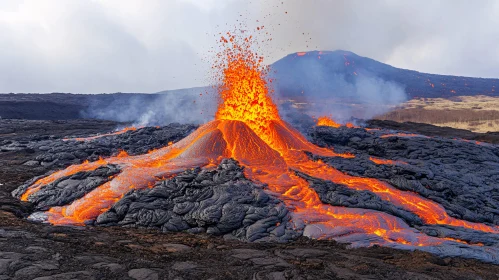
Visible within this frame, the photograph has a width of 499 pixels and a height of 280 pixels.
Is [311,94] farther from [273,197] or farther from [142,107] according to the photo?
[273,197]

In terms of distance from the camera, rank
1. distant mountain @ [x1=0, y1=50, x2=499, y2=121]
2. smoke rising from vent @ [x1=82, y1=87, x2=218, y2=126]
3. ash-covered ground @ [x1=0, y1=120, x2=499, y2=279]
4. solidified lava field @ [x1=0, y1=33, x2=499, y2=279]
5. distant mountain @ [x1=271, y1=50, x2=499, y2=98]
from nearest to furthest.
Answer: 1. ash-covered ground @ [x1=0, y1=120, x2=499, y2=279]
2. solidified lava field @ [x1=0, y1=33, x2=499, y2=279]
3. distant mountain @ [x1=0, y1=50, x2=499, y2=121]
4. smoke rising from vent @ [x1=82, y1=87, x2=218, y2=126]
5. distant mountain @ [x1=271, y1=50, x2=499, y2=98]

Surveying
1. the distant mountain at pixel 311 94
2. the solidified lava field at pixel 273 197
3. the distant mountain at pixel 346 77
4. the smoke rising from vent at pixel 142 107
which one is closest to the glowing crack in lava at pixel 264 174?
the solidified lava field at pixel 273 197

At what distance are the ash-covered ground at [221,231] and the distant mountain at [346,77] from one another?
11638 centimetres

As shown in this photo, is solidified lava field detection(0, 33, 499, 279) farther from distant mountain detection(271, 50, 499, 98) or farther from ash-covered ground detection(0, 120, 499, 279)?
distant mountain detection(271, 50, 499, 98)

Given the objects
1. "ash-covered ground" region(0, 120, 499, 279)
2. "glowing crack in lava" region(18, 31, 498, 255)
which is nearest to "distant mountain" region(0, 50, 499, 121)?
"glowing crack in lava" region(18, 31, 498, 255)

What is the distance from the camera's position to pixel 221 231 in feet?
33.8

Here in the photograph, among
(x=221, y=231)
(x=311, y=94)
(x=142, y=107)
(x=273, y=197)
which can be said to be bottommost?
(x=221, y=231)

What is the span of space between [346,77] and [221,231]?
514 feet

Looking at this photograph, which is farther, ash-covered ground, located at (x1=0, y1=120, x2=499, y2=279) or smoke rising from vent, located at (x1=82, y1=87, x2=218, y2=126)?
smoke rising from vent, located at (x1=82, y1=87, x2=218, y2=126)

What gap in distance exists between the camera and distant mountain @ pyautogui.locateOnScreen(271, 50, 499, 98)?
461 ft

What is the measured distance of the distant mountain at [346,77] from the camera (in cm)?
14038

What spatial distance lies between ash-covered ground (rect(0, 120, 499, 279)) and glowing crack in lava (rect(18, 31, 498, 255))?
1.97ft

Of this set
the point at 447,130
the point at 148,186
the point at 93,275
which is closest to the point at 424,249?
the point at 93,275

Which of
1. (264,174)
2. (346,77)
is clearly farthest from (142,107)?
(346,77)
